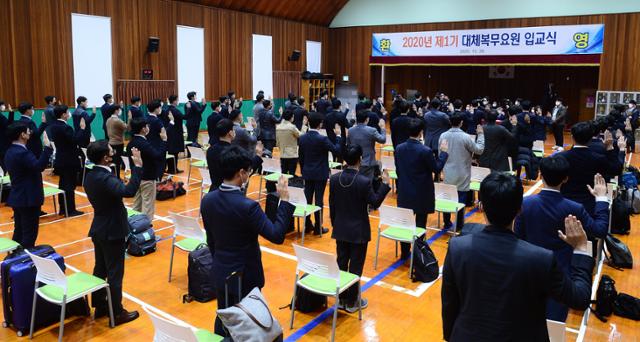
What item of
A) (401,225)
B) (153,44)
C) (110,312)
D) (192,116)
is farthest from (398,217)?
(153,44)

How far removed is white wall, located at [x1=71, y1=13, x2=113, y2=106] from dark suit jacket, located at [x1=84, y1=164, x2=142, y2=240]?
11.2m

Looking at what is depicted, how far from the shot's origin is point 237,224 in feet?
11.4

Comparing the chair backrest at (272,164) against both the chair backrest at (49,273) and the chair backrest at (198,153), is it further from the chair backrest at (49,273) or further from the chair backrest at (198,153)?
the chair backrest at (49,273)

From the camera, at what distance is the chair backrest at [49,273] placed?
168 inches

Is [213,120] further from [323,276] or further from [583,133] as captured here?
[583,133]

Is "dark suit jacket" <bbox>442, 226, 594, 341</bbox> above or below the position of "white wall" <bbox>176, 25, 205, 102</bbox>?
below

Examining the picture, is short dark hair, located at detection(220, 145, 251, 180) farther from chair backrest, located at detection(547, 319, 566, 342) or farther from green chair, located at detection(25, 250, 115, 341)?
chair backrest, located at detection(547, 319, 566, 342)

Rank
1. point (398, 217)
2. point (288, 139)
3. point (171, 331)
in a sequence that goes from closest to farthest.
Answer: point (171, 331) < point (398, 217) < point (288, 139)

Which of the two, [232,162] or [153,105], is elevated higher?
[153,105]

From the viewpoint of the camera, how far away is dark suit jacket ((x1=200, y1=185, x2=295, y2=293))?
3459 mm

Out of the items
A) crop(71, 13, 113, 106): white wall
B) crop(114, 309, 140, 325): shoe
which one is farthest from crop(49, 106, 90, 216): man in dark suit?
crop(71, 13, 113, 106): white wall

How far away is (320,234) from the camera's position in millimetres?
7570

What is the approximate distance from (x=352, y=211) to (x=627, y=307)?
285 cm

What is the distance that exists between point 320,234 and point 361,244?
2566 mm
